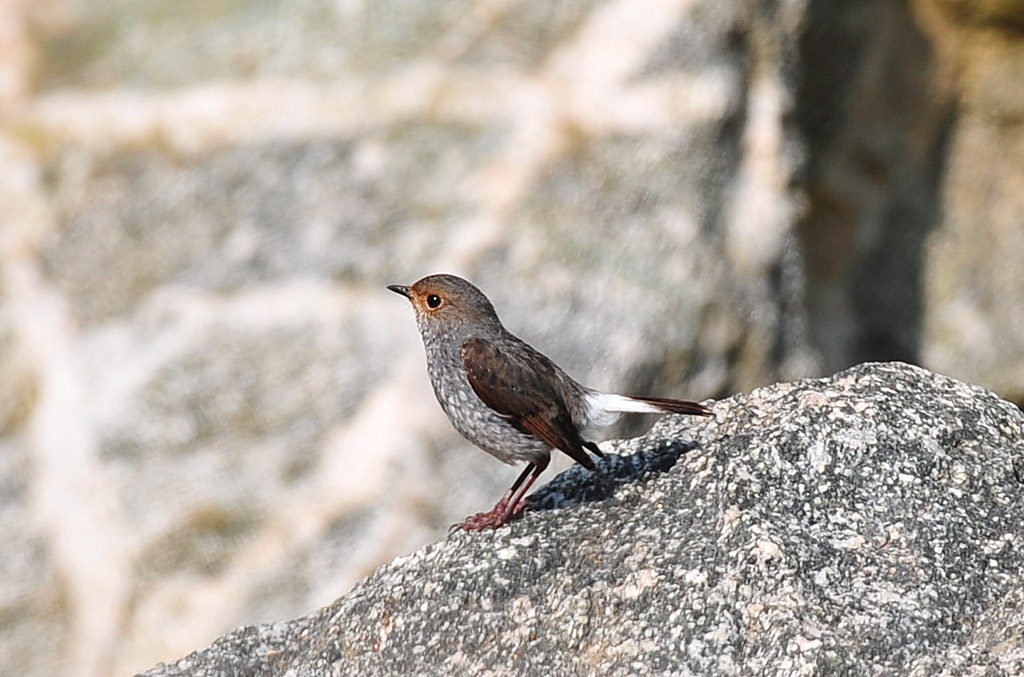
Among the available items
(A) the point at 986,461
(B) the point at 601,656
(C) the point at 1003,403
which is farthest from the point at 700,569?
(C) the point at 1003,403

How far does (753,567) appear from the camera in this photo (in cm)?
383

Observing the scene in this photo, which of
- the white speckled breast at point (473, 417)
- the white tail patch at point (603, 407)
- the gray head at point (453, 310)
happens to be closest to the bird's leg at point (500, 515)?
the white speckled breast at point (473, 417)

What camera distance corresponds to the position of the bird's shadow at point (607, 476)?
4.63 m

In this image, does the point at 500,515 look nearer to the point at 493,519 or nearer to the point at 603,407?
the point at 493,519

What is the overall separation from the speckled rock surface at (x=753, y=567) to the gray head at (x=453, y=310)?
879 millimetres

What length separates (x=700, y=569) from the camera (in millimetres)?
3891

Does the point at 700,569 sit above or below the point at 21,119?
below

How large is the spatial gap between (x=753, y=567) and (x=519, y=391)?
143 centimetres

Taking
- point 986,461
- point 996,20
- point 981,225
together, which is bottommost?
point 986,461

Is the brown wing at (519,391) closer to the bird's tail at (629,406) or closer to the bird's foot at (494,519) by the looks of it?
the bird's tail at (629,406)

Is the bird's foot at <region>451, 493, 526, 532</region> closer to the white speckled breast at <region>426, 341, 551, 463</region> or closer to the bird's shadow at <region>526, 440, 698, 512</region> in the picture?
the bird's shadow at <region>526, 440, 698, 512</region>

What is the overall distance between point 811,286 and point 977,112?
5.60ft

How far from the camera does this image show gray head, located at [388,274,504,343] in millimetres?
5266

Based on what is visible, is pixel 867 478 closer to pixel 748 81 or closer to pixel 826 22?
pixel 748 81
